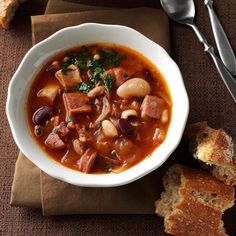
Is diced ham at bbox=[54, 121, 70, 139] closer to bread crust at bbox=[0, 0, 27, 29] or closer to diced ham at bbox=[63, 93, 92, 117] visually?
diced ham at bbox=[63, 93, 92, 117]

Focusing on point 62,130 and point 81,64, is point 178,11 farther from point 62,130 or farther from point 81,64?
point 62,130

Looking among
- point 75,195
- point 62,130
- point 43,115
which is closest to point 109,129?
point 62,130

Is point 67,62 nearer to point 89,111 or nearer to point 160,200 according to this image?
point 89,111

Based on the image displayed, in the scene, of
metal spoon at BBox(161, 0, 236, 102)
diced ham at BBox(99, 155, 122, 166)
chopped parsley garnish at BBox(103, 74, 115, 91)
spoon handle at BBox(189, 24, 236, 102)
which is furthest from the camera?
metal spoon at BBox(161, 0, 236, 102)

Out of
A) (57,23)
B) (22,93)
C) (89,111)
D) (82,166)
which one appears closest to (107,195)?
(82,166)

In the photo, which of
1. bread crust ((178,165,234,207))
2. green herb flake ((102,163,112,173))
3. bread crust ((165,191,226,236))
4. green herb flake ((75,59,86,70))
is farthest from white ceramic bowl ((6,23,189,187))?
bread crust ((165,191,226,236))
